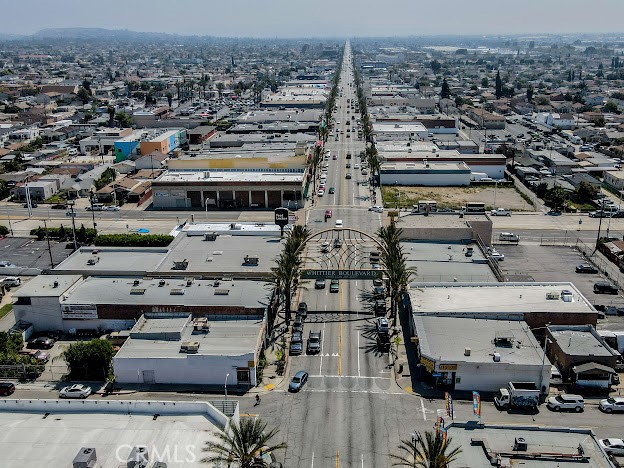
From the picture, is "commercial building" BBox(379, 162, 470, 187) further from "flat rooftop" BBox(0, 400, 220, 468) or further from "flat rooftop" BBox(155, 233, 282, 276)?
"flat rooftop" BBox(0, 400, 220, 468)

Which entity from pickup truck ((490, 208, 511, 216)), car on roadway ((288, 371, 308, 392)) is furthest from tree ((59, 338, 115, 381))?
pickup truck ((490, 208, 511, 216))

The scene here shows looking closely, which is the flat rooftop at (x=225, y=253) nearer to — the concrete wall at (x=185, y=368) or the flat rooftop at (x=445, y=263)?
the concrete wall at (x=185, y=368)

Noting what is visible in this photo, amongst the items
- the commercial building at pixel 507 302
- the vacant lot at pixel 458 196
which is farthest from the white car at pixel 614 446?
the vacant lot at pixel 458 196

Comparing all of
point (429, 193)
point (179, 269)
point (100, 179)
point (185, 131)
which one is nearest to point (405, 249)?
point (179, 269)

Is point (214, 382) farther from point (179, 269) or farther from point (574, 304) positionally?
point (574, 304)

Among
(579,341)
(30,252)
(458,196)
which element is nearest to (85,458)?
(579,341)

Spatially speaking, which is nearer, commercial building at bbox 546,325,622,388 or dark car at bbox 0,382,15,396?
dark car at bbox 0,382,15,396

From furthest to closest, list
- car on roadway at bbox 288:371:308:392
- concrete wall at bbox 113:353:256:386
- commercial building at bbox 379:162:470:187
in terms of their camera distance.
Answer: commercial building at bbox 379:162:470:187 → concrete wall at bbox 113:353:256:386 → car on roadway at bbox 288:371:308:392

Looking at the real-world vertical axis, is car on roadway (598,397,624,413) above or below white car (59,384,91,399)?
below
